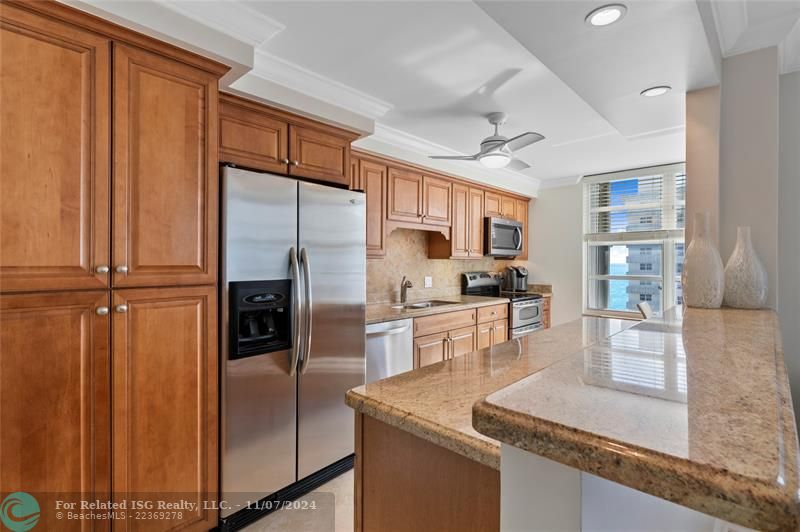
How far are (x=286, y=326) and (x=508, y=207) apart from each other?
354 centimetres

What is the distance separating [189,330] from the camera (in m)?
1.69

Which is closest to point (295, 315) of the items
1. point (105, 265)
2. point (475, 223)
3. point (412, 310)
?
point (105, 265)

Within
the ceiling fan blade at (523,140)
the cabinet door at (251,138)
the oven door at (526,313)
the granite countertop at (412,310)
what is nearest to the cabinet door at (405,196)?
the granite countertop at (412,310)

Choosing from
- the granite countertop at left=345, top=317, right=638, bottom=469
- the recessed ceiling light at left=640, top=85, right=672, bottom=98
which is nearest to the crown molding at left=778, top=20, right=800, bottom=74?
the recessed ceiling light at left=640, top=85, right=672, bottom=98

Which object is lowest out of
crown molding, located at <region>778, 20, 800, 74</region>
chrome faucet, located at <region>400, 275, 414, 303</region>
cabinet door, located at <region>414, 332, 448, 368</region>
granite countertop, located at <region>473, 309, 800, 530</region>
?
cabinet door, located at <region>414, 332, 448, 368</region>

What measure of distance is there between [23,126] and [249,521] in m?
1.93

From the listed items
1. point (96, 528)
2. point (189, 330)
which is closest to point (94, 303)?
point (189, 330)

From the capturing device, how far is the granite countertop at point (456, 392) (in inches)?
29.3

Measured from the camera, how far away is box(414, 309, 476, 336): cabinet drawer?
3.12m

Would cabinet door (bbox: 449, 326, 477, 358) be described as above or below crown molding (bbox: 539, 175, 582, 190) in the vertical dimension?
below

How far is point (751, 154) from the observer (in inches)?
67.2

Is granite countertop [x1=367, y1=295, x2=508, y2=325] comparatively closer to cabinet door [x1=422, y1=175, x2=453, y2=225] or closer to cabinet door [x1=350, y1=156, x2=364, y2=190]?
cabinet door [x1=422, y1=175, x2=453, y2=225]

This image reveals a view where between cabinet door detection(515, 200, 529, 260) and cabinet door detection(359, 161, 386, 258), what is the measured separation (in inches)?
95.5

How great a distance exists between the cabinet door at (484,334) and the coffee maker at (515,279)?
119 centimetres
